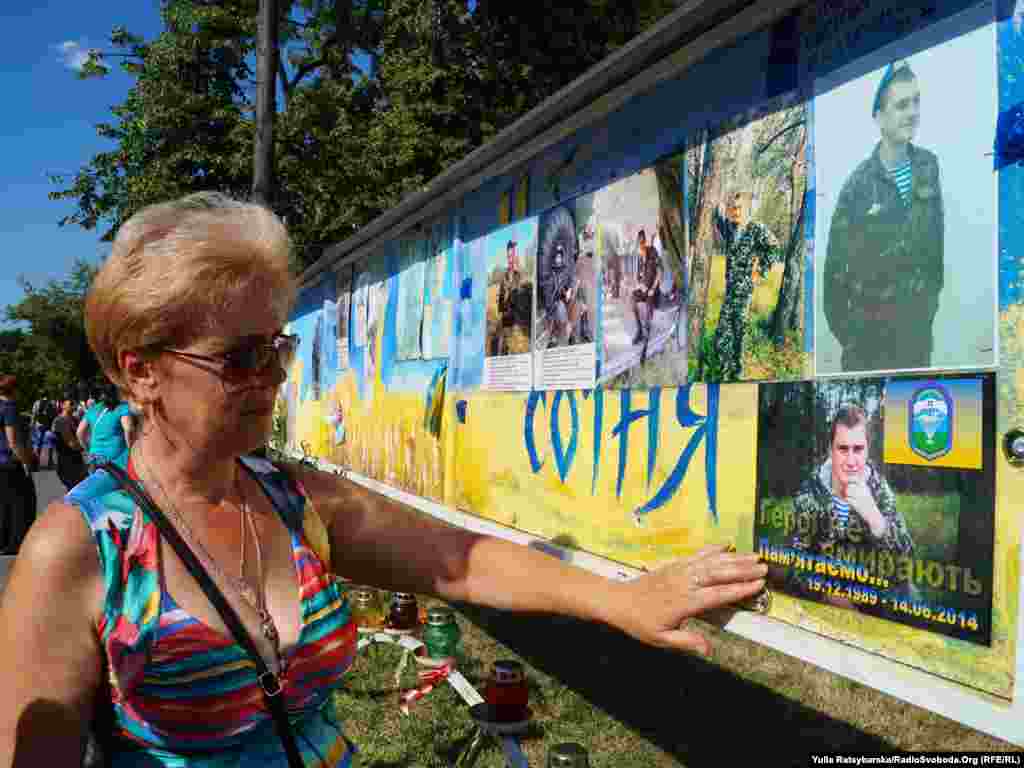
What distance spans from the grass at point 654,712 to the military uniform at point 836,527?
84.9 inches

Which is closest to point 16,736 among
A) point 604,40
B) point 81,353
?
point 604,40

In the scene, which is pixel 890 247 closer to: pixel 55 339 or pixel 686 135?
pixel 686 135

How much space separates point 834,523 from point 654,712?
119 inches

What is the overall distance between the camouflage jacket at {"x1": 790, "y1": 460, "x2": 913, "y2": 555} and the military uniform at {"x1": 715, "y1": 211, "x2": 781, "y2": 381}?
1.42 feet

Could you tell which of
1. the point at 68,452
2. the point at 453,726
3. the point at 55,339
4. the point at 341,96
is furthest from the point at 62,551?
the point at 55,339

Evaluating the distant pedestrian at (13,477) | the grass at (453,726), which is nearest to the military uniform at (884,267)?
the grass at (453,726)

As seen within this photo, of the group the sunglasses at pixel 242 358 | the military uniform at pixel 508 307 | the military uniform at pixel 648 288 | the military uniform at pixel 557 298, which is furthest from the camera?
the military uniform at pixel 508 307

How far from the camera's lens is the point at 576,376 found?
3404 mm

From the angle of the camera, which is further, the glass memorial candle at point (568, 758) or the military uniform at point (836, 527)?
the glass memorial candle at point (568, 758)

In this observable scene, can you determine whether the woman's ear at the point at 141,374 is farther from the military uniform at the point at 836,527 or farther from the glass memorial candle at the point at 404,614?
the glass memorial candle at the point at 404,614

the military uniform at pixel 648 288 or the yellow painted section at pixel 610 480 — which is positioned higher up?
the military uniform at pixel 648 288

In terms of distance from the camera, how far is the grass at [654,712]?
421 centimetres

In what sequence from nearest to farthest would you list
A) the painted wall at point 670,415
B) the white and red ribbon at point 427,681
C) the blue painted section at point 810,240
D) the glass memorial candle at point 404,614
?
the painted wall at point 670,415, the blue painted section at point 810,240, the white and red ribbon at point 427,681, the glass memorial candle at point 404,614

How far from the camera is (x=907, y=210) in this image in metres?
2.02
